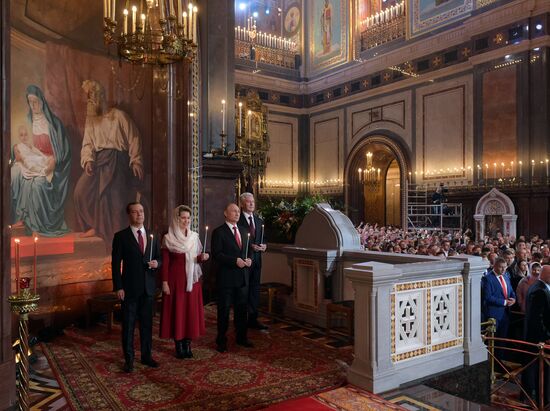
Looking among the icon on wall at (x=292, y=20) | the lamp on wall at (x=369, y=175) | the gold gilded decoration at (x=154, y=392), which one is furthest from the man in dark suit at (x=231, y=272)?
the icon on wall at (x=292, y=20)

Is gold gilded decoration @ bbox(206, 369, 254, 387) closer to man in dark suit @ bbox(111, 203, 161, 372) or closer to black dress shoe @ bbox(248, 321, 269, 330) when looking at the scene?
man in dark suit @ bbox(111, 203, 161, 372)

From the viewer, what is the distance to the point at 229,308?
5.26 m

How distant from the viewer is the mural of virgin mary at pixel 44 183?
5.92m

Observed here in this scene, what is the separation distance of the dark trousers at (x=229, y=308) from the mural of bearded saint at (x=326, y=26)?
1765cm

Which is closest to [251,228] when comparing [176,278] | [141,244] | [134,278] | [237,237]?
[237,237]

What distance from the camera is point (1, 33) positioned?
357cm

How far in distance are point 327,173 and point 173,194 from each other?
14.3m

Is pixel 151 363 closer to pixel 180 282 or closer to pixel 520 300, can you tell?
pixel 180 282

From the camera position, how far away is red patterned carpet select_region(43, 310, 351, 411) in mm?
3818

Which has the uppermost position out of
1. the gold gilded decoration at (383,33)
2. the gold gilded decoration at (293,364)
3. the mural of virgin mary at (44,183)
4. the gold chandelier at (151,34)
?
the gold gilded decoration at (383,33)

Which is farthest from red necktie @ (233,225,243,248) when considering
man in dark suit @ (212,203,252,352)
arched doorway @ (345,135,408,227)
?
arched doorway @ (345,135,408,227)

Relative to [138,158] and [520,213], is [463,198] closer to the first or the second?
[520,213]

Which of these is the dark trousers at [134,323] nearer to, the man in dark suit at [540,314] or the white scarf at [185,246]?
the white scarf at [185,246]

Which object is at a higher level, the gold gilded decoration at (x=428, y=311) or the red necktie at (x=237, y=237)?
the red necktie at (x=237, y=237)
